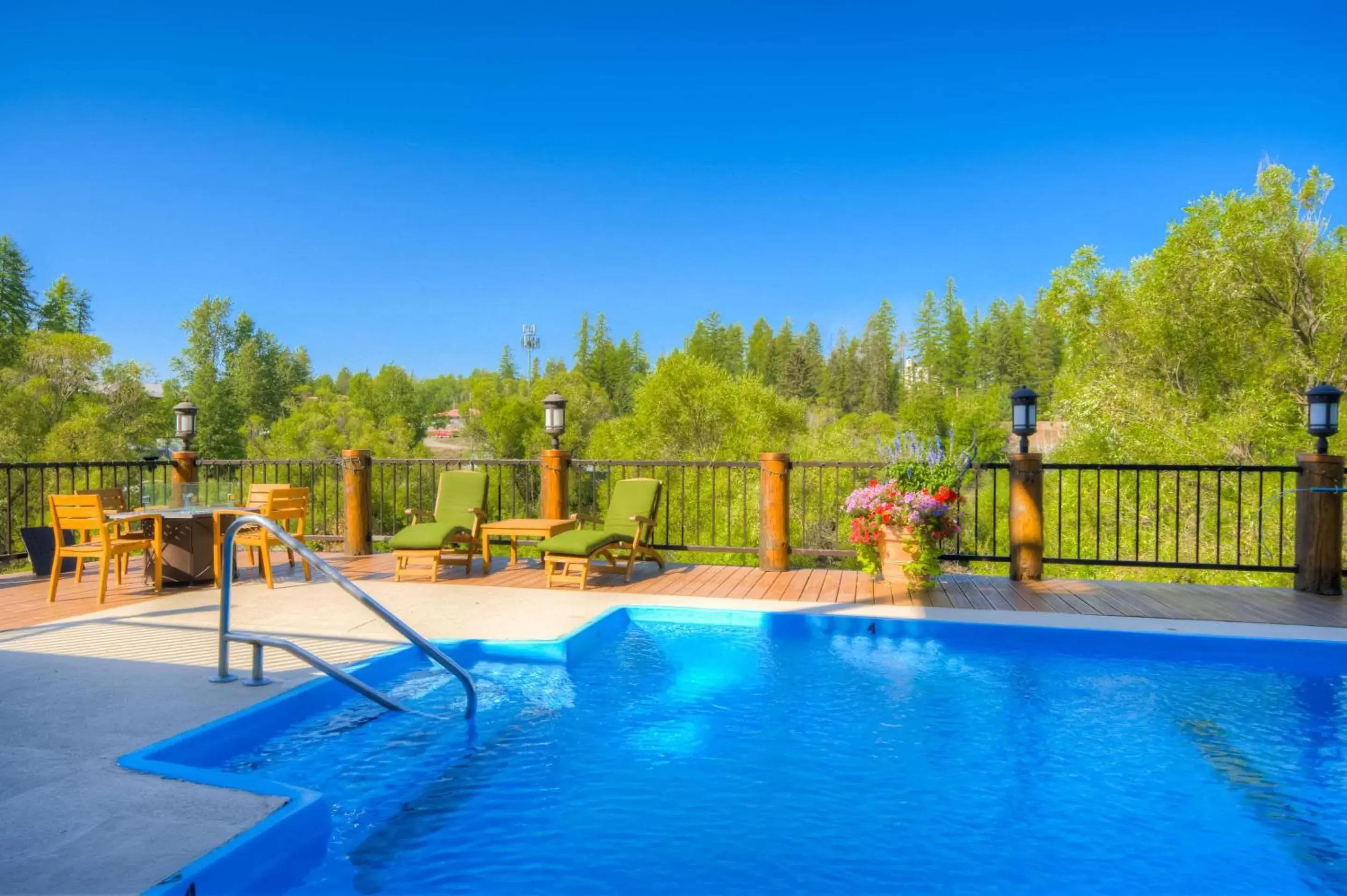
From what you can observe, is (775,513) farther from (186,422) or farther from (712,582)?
(186,422)

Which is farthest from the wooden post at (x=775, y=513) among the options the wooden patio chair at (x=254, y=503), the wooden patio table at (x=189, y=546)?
the wooden patio table at (x=189, y=546)

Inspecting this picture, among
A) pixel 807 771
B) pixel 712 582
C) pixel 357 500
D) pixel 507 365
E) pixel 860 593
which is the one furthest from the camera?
pixel 507 365

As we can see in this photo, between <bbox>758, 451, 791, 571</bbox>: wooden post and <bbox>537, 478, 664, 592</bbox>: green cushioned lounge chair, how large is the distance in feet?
2.96

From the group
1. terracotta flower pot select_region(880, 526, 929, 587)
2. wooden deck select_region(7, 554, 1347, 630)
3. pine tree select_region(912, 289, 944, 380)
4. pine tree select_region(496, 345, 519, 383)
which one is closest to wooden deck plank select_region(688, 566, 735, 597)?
wooden deck select_region(7, 554, 1347, 630)

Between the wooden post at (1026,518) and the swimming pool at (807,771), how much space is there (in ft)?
5.16

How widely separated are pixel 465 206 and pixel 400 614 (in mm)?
45669

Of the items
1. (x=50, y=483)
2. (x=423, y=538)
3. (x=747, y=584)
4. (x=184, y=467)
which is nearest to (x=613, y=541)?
(x=747, y=584)

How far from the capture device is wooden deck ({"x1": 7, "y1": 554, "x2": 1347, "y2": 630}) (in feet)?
17.1

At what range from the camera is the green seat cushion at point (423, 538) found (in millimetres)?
6344

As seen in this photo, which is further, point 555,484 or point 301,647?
point 555,484

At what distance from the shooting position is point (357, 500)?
303 inches

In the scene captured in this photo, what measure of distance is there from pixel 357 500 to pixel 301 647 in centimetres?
454

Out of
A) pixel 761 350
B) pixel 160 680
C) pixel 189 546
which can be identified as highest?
pixel 761 350

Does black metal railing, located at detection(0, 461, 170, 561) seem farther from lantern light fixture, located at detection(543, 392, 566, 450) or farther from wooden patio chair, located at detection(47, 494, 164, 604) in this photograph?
lantern light fixture, located at detection(543, 392, 566, 450)
